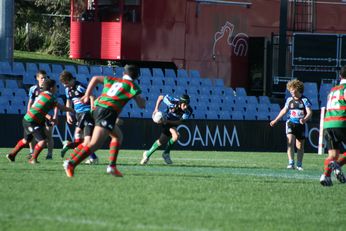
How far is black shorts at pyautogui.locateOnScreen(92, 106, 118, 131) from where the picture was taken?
1388 cm

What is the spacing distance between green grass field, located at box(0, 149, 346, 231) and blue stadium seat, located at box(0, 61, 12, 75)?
12.1 meters

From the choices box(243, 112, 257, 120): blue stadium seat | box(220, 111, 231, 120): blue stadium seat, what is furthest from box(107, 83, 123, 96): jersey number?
box(243, 112, 257, 120): blue stadium seat

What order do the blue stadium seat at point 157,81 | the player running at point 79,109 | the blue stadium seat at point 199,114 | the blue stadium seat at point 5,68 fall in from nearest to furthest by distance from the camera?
the player running at point 79,109, the blue stadium seat at point 5,68, the blue stadium seat at point 199,114, the blue stadium seat at point 157,81

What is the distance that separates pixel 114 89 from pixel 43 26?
36.7 meters

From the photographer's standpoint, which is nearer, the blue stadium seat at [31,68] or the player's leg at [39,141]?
the player's leg at [39,141]

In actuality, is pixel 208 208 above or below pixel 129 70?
below

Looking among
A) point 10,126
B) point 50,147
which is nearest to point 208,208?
point 50,147

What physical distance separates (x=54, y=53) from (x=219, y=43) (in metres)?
15.7

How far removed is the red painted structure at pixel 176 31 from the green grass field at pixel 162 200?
16.6 metres

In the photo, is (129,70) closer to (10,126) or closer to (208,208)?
(208,208)

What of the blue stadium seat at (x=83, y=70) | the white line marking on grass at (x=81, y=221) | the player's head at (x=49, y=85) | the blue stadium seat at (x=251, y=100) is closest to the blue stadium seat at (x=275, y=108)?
the blue stadium seat at (x=251, y=100)

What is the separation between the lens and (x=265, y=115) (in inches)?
1247

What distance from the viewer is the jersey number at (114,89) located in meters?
14.0

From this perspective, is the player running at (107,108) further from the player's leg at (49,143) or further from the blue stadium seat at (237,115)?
the blue stadium seat at (237,115)
